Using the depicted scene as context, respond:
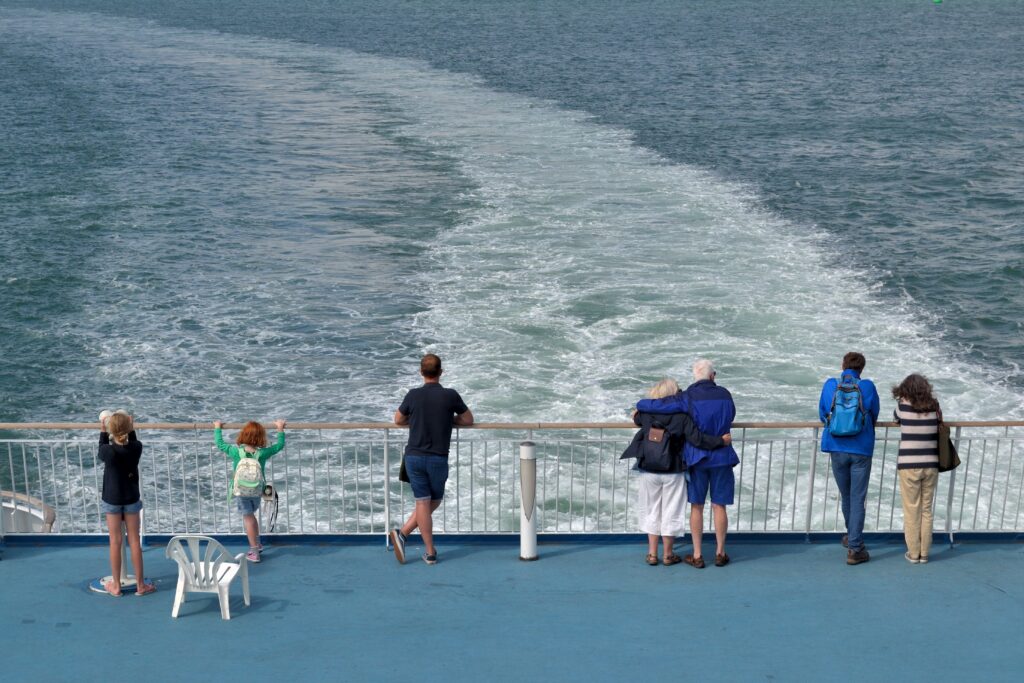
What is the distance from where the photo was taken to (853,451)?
10164mm

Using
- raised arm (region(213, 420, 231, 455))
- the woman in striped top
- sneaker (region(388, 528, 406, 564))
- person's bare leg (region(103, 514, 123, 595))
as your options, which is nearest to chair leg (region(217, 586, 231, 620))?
person's bare leg (region(103, 514, 123, 595))

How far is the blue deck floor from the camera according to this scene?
8828 mm

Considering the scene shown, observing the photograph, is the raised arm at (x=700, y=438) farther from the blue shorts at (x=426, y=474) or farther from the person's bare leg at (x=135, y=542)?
the person's bare leg at (x=135, y=542)

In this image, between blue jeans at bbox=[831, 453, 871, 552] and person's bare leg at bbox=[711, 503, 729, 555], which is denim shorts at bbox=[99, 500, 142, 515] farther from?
blue jeans at bbox=[831, 453, 871, 552]

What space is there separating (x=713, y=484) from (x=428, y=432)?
2421 millimetres

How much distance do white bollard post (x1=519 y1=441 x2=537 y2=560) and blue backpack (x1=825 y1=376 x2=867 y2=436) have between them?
2502 mm

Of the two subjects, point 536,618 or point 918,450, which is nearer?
point 536,618

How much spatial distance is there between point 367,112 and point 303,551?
4583cm

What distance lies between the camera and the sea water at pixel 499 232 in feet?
78.0

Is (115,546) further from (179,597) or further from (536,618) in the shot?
(536,618)

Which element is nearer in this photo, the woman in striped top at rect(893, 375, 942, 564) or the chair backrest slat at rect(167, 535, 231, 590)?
the chair backrest slat at rect(167, 535, 231, 590)

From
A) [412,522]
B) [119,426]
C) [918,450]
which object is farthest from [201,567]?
[918,450]

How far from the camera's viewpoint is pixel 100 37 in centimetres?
8262

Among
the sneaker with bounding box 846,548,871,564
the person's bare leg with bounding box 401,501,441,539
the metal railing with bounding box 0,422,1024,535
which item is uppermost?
the person's bare leg with bounding box 401,501,441,539
